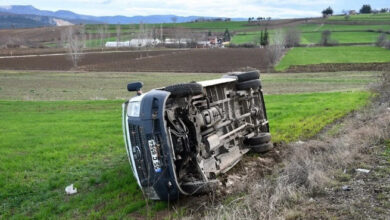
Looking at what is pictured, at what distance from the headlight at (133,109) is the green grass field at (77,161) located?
1.37 meters

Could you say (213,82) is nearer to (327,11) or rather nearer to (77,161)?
(77,161)

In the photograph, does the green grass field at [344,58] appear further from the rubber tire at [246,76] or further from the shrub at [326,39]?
the rubber tire at [246,76]

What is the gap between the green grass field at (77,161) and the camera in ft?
20.8

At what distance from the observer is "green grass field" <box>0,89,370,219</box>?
6328mm

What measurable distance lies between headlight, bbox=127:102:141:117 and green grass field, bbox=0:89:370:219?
4.48 feet

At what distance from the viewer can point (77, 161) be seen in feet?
29.1

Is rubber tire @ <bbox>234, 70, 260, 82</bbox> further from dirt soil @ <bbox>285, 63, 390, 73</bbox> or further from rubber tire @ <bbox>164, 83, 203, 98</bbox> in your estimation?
dirt soil @ <bbox>285, 63, 390, 73</bbox>

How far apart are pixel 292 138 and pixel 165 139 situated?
17.7 feet

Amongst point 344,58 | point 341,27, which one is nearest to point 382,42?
point 344,58

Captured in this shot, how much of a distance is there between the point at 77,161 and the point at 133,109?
357 centimetres

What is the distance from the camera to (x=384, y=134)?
284 inches

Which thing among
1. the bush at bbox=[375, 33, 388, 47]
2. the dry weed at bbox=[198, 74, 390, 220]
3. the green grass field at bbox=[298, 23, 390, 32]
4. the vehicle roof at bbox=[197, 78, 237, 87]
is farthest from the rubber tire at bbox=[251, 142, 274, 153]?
the green grass field at bbox=[298, 23, 390, 32]

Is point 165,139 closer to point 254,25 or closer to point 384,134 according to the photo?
point 384,134

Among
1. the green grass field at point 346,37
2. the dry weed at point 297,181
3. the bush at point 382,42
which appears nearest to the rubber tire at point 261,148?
the dry weed at point 297,181
